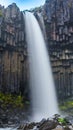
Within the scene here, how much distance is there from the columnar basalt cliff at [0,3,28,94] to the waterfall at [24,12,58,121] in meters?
0.77

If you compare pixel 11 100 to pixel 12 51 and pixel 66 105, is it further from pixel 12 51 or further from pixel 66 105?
pixel 66 105

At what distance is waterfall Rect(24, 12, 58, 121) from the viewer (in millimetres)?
36969

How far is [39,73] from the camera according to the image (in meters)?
38.2

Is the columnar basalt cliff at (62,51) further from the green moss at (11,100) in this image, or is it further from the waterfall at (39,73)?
the green moss at (11,100)

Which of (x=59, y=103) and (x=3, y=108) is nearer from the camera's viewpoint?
(x=3, y=108)

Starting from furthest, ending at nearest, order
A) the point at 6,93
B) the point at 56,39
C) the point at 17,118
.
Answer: the point at 56,39 < the point at 6,93 < the point at 17,118

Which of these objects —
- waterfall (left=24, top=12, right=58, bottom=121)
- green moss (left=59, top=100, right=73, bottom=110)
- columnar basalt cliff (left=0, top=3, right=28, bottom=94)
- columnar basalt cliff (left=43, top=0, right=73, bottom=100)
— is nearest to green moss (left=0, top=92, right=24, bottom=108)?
columnar basalt cliff (left=0, top=3, right=28, bottom=94)

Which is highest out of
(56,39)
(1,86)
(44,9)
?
(44,9)

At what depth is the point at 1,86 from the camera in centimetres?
3669

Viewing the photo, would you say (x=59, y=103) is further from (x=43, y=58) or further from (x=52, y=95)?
(x=43, y=58)

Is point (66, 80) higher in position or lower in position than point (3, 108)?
higher

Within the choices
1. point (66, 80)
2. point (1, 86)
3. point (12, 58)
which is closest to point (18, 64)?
point (12, 58)

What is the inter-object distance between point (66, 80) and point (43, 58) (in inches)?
158

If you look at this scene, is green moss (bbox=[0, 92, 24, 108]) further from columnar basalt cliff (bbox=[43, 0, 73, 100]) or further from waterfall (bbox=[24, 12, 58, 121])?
columnar basalt cliff (bbox=[43, 0, 73, 100])
